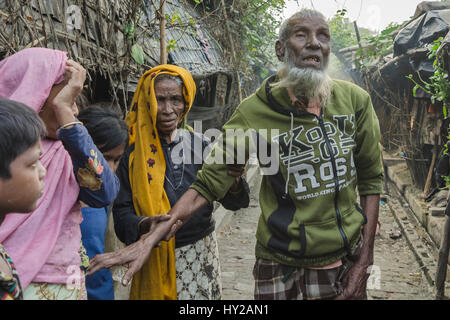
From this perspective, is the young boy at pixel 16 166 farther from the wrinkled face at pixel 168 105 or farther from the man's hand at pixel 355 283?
the man's hand at pixel 355 283

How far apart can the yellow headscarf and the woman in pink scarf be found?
0.63m

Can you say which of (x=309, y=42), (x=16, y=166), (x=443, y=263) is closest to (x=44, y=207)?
(x=16, y=166)

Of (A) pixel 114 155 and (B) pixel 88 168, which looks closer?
(B) pixel 88 168

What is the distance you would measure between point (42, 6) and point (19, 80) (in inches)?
57.0

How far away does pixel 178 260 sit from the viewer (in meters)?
2.31

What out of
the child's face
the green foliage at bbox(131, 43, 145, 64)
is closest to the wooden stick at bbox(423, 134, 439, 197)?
the green foliage at bbox(131, 43, 145, 64)

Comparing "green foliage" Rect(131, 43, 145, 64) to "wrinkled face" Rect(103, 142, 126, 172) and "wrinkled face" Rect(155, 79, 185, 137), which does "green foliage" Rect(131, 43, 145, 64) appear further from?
"wrinkled face" Rect(103, 142, 126, 172)

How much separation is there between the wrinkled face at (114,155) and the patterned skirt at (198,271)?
2.18 ft

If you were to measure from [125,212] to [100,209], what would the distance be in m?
0.15

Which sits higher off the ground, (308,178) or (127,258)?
(308,178)

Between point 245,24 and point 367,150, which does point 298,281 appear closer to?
point 367,150

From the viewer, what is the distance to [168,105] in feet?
7.93

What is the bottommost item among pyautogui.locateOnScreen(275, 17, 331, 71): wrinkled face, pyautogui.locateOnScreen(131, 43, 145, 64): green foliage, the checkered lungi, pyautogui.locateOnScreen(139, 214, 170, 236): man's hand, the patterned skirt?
the patterned skirt

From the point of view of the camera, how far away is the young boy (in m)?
1.08
